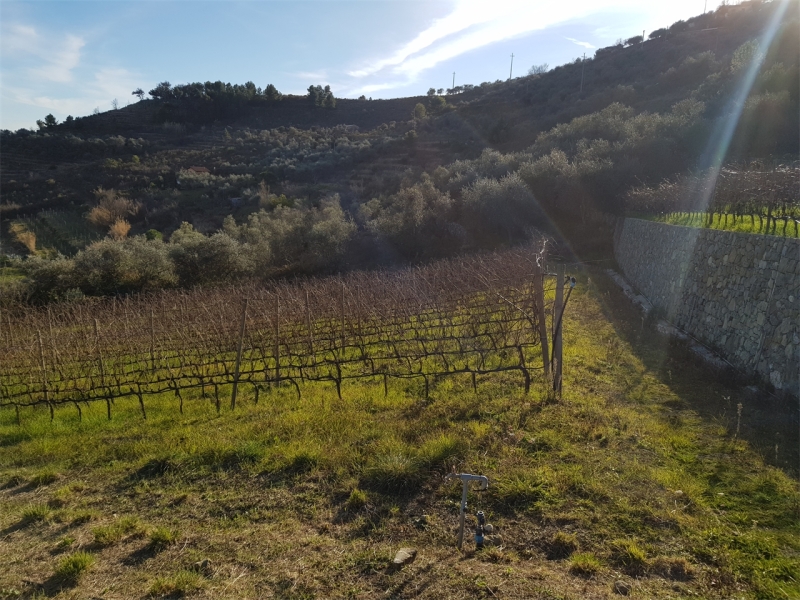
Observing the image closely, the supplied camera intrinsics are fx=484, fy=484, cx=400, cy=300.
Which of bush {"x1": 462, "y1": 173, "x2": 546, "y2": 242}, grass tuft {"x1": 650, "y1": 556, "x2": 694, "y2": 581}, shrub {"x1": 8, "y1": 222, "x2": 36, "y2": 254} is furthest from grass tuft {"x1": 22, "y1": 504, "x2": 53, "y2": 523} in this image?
shrub {"x1": 8, "y1": 222, "x2": 36, "y2": 254}

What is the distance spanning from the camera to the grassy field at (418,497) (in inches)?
134

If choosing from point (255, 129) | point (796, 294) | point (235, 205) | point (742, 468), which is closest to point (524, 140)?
point (235, 205)

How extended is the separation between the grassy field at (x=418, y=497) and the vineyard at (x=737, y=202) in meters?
3.97

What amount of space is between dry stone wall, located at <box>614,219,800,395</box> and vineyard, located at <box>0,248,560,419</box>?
9.71 ft

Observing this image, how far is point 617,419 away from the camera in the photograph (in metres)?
5.85

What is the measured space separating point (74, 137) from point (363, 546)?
→ 54.7m

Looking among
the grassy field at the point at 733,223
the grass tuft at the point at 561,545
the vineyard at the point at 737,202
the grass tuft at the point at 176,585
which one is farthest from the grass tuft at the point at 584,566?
the vineyard at the point at 737,202

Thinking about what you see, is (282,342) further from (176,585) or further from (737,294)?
(737,294)

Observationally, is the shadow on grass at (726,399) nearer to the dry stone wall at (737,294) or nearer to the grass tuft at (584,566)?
the dry stone wall at (737,294)

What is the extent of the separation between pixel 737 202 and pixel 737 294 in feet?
14.0

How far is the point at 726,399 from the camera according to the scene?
6309 millimetres

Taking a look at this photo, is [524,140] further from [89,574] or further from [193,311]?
[89,574]

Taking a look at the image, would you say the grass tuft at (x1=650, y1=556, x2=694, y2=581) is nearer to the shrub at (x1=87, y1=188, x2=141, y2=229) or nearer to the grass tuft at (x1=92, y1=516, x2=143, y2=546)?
the grass tuft at (x1=92, y1=516, x2=143, y2=546)

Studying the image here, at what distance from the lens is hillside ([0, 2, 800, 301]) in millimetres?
23703
